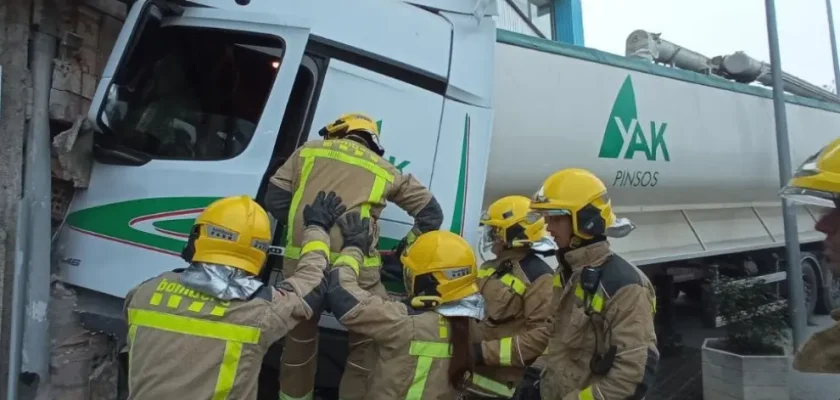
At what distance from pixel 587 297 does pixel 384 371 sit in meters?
0.71

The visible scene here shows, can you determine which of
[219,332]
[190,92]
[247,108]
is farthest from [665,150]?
[219,332]

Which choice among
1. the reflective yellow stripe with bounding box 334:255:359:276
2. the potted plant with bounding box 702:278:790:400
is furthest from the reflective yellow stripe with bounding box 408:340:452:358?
the potted plant with bounding box 702:278:790:400

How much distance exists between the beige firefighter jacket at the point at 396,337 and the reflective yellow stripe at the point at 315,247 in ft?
0.25

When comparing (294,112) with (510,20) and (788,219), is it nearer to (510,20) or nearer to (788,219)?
(788,219)

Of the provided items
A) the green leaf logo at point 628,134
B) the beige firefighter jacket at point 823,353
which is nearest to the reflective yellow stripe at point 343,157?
the beige firefighter jacket at point 823,353

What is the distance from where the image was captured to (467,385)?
99.3 inches

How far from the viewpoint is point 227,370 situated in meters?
1.77

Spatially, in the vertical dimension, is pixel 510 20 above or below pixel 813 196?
above

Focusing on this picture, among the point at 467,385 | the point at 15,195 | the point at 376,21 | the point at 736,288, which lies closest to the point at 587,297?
the point at 467,385

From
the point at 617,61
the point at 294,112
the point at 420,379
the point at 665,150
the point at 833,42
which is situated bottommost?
the point at 420,379

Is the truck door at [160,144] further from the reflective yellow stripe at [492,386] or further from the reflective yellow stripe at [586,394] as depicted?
the reflective yellow stripe at [586,394]

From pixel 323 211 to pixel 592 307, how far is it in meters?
1.00

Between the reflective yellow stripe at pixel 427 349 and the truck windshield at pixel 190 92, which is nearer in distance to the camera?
the reflective yellow stripe at pixel 427 349

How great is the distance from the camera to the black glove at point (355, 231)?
237 cm
